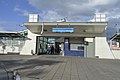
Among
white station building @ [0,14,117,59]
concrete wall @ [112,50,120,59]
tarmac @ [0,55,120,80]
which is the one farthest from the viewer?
concrete wall @ [112,50,120,59]

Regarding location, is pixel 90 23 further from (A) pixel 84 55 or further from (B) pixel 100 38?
(A) pixel 84 55

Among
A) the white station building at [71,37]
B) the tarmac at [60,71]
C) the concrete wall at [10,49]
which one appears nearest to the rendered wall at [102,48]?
the white station building at [71,37]

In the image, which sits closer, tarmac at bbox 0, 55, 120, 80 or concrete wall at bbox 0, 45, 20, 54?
tarmac at bbox 0, 55, 120, 80

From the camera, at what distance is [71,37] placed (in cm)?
3056

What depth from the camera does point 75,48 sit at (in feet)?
101

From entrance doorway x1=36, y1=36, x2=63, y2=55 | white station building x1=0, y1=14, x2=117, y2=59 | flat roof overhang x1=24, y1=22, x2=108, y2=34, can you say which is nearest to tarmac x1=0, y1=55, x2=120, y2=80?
flat roof overhang x1=24, y1=22, x2=108, y2=34

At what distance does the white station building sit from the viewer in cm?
2639

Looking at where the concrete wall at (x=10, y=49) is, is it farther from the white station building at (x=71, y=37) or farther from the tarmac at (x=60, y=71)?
the tarmac at (x=60, y=71)

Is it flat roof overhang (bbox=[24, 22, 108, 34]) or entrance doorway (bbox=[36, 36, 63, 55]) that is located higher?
flat roof overhang (bbox=[24, 22, 108, 34])

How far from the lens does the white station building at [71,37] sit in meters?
26.4

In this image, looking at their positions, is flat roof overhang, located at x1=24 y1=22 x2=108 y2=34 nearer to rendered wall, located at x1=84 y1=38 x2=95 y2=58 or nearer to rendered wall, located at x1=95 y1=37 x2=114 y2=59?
rendered wall, located at x1=95 y1=37 x2=114 y2=59

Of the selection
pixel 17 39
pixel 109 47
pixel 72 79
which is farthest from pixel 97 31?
pixel 72 79

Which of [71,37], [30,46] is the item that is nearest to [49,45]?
[71,37]

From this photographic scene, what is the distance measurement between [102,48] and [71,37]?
525 cm
